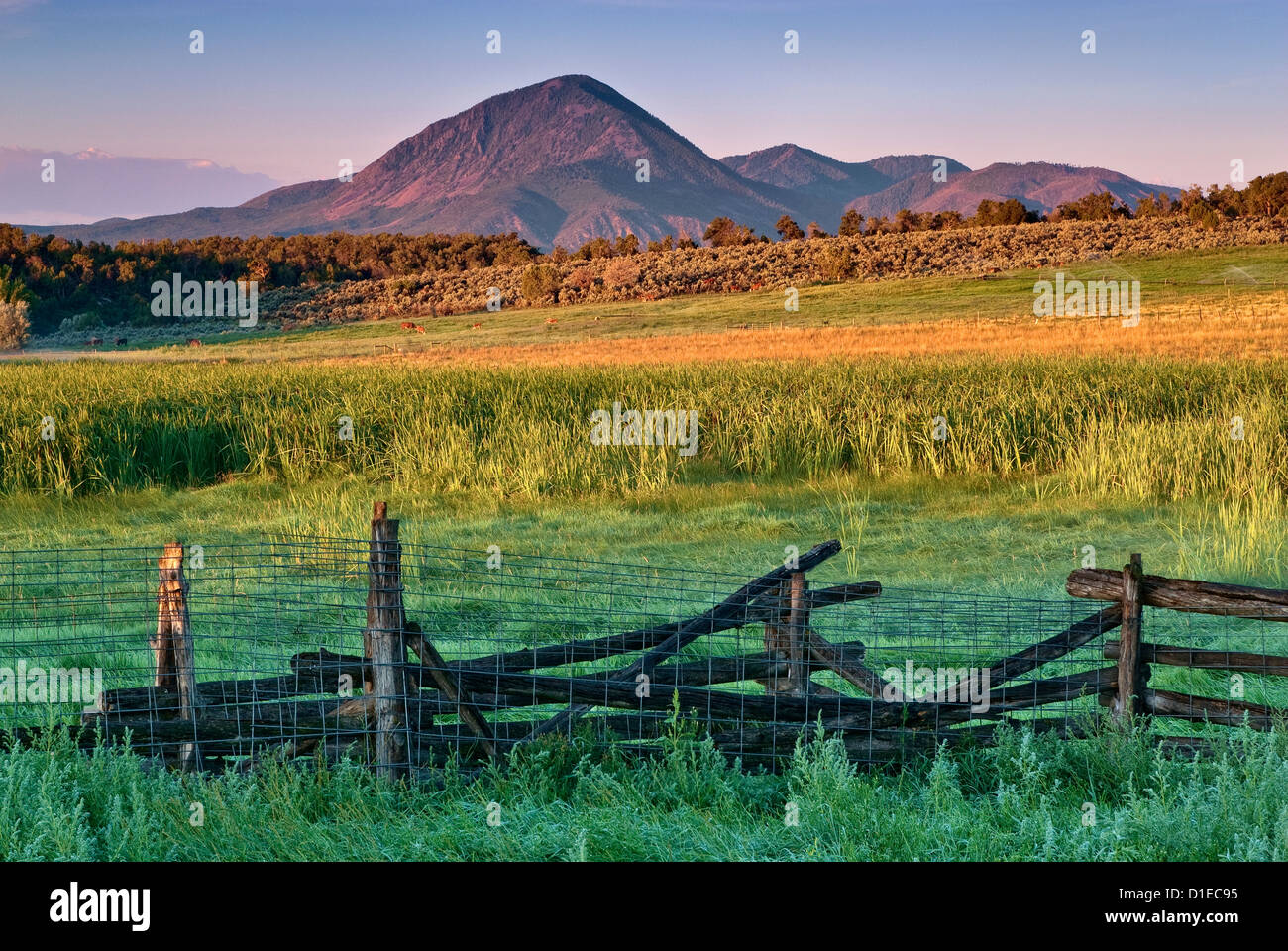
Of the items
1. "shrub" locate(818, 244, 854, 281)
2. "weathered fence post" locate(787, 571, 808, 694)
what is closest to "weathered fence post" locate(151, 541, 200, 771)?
"weathered fence post" locate(787, 571, 808, 694)

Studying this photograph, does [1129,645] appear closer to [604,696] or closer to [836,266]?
[604,696]

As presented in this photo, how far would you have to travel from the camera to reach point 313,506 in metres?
15.8

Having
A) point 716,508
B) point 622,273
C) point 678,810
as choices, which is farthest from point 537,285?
point 678,810

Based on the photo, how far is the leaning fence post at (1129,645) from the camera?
593 cm

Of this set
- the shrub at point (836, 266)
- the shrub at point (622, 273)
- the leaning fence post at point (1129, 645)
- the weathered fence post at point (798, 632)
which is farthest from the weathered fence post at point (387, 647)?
the shrub at point (622, 273)

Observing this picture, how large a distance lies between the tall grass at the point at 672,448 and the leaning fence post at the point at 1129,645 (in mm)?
9720

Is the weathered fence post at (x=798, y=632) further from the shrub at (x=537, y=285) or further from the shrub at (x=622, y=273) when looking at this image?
the shrub at (x=622, y=273)

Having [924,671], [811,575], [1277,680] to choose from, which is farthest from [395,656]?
[811,575]

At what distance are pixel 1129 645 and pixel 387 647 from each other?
378 cm

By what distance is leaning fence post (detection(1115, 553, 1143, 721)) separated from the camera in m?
5.93

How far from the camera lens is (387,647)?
5508mm

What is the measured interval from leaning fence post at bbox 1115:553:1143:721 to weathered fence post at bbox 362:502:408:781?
3669mm
